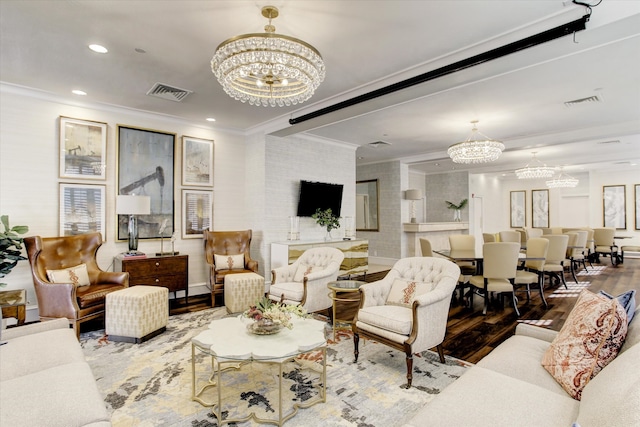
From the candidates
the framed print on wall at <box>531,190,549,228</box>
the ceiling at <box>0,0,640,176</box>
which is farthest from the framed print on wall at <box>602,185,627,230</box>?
the ceiling at <box>0,0,640,176</box>

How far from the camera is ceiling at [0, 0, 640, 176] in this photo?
2557mm

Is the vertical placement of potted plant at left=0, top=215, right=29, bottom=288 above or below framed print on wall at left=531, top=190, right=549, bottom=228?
below

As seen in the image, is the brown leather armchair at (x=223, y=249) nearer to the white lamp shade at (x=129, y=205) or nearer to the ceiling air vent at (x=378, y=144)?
the white lamp shade at (x=129, y=205)

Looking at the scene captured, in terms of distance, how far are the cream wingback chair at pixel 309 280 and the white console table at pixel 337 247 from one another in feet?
2.63

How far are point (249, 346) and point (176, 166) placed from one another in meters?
4.05

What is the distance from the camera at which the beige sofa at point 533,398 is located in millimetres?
1109

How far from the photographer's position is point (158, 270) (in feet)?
15.4

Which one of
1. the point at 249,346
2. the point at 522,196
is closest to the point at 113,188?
the point at 249,346

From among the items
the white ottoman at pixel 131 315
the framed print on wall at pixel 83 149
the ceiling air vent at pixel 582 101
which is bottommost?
the white ottoman at pixel 131 315

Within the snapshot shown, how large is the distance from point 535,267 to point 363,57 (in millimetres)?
4388

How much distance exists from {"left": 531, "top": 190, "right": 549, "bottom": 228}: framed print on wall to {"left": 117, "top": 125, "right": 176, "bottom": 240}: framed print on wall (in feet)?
41.8

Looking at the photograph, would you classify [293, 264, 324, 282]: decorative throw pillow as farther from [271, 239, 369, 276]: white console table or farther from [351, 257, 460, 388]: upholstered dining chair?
[351, 257, 460, 388]: upholstered dining chair

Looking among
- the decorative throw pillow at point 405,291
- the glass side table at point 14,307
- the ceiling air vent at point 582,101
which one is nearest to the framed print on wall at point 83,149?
the glass side table at point 14,307

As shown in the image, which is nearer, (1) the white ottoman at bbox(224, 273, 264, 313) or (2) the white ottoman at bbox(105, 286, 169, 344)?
(2) the white ottoman at bbox(105, 286, 169, 344)
